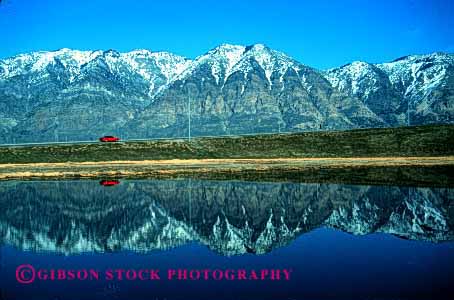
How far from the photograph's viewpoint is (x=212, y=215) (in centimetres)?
3406

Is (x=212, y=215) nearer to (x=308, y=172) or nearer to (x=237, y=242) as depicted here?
(x=237, y=242)

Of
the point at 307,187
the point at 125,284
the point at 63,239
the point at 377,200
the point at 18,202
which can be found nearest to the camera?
the point at 125,284

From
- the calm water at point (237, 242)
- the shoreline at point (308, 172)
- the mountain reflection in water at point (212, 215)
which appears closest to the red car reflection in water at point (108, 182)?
the mountain reflection in water at point (212, 215)

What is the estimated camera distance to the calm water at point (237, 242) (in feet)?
57.9

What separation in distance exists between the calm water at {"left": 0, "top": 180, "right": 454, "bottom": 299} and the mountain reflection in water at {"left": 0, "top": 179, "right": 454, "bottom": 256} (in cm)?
9

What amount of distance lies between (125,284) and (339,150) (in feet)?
258

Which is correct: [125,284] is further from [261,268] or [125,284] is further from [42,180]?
[42,180]

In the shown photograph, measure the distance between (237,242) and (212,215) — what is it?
28.0 ft

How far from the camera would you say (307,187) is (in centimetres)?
4709

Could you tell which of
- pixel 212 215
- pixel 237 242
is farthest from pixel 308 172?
pixel 237 242

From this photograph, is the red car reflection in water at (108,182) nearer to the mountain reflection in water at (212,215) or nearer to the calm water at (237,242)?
the mountain reflection in water at (212,215)

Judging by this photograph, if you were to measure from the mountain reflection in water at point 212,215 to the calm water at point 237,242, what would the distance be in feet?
0.30

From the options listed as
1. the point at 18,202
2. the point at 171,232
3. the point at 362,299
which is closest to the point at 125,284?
the point at 362,299

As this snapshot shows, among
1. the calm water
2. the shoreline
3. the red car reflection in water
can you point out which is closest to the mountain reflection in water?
the calm water
